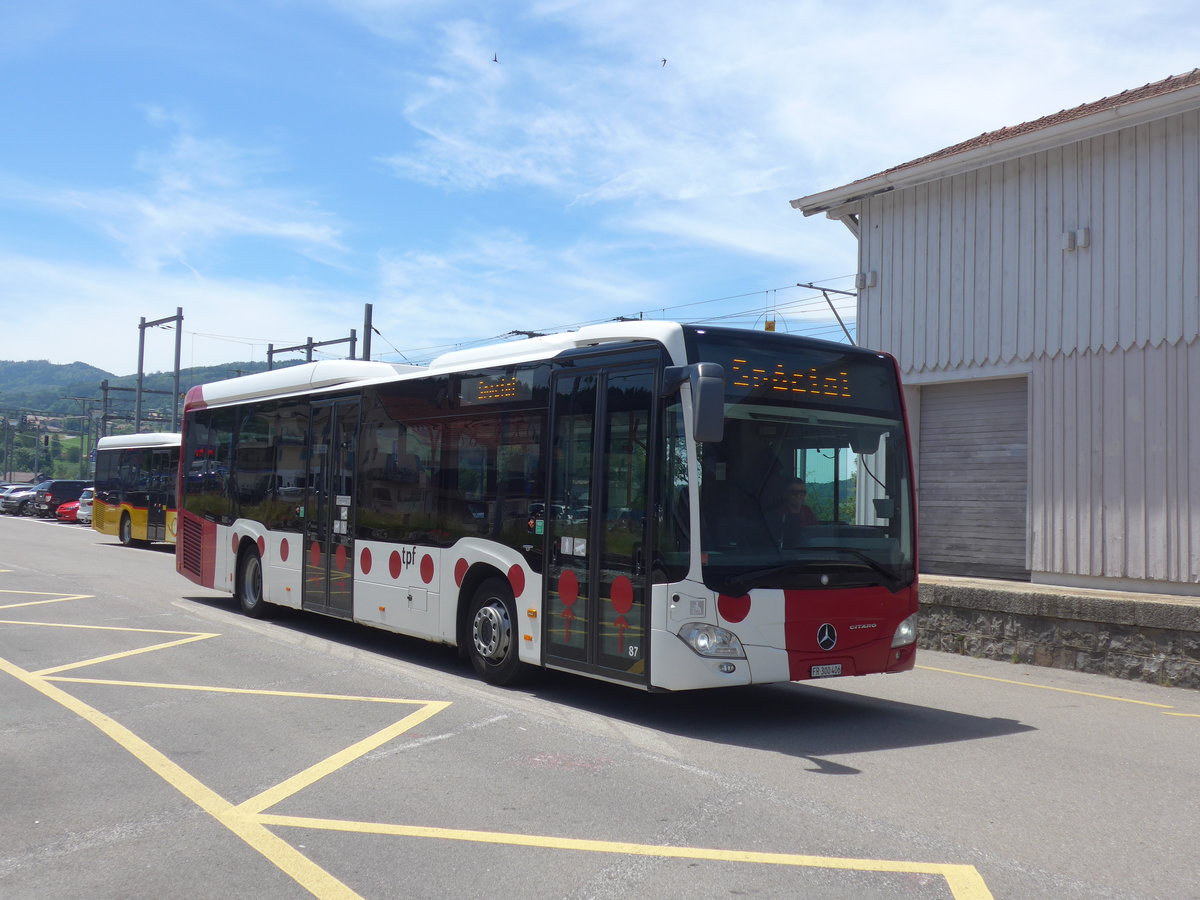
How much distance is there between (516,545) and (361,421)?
3455mm

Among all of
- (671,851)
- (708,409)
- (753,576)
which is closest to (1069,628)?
(753,576)

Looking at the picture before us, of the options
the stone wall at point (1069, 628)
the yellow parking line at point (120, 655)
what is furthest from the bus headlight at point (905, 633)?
the yellow parking line at point (120, 655)

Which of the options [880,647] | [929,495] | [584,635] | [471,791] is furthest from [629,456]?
[929,495]

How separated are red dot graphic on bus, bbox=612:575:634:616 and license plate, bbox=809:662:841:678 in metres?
1.39

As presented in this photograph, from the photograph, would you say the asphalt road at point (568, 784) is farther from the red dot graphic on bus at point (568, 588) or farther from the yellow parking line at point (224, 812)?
the red dot graphic on bus at point (568, 588)

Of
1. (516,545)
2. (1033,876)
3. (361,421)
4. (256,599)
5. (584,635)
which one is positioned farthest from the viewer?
(256,599)

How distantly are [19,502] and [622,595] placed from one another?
5707 cm

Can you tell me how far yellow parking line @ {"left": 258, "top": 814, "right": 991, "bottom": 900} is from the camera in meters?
4.89

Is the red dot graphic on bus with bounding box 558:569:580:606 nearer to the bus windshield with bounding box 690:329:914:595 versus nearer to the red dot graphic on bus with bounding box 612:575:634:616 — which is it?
the red dot graphic on bus with bounding box 612:575:634:616

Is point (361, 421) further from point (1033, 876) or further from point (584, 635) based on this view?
point (1033, 876)

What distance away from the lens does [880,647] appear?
27.8 feet

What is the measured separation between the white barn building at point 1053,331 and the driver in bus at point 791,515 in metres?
6.67

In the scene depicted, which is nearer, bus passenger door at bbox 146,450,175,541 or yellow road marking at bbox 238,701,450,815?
yellow road marking at bbox 238,701,450,815

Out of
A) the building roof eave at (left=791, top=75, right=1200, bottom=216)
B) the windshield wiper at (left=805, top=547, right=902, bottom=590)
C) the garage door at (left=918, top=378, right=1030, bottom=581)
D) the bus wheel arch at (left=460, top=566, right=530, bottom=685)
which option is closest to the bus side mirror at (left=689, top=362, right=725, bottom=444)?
the windshield wiper at (left=805, top=547, right=902, bottom=590)
